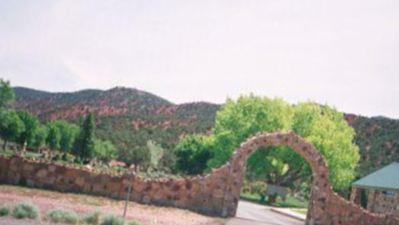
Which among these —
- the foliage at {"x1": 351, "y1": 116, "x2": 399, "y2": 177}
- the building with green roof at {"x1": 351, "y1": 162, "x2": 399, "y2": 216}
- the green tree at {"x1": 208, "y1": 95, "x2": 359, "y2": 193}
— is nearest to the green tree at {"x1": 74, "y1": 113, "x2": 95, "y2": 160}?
the green tree at {"x1": 208, "y1": 95, "x2": 359, "y2": 193}

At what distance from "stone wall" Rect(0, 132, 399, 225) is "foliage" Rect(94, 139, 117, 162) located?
51.8m

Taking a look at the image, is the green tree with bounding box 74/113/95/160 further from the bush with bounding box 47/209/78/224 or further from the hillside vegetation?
the bush with bounding box 47/209/78/224

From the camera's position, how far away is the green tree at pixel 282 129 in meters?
47.3

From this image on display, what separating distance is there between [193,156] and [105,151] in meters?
21.0

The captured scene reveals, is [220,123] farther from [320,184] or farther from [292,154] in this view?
[320,184]

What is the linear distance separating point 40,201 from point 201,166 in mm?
43976

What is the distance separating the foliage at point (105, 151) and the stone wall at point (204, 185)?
51839 mm

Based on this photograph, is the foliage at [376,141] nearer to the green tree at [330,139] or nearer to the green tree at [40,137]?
the green tree at [330,139]

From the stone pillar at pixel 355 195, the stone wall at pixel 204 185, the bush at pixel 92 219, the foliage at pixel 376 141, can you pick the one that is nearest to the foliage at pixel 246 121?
the stone pillar at pixel 355 195

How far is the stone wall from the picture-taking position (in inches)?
838

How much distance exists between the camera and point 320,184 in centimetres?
2475

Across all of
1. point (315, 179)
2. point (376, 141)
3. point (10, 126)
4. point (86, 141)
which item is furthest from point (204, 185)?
point (376, 141)

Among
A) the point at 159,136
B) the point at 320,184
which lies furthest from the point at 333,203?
the point at 159,136

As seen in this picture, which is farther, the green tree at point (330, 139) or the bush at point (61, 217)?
the green tree at point (330, 139)
